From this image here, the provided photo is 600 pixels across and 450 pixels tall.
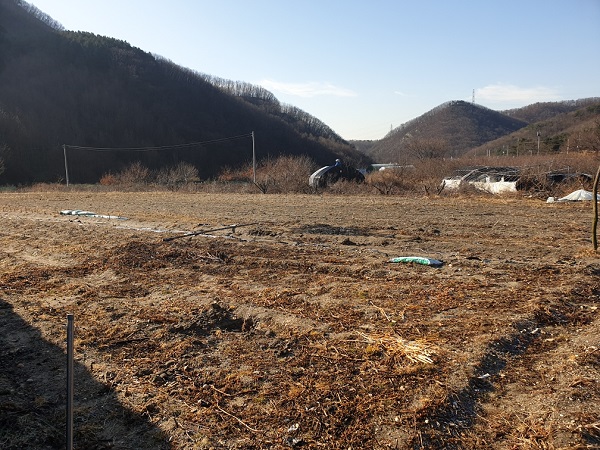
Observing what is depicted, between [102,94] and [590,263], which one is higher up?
[102,94]

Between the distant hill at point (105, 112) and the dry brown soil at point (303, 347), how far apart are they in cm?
6079

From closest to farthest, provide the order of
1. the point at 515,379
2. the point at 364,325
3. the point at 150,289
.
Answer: the point at 515,379, the point at 364,325, the point at 150,289

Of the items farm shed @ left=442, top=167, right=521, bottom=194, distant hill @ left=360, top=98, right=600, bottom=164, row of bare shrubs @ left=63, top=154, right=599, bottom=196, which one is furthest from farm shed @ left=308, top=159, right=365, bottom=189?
distant hill @ left=360, top=98, right=600, bottom=164

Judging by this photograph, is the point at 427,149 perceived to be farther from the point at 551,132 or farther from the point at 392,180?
the point at 551,132

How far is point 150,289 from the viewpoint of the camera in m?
6.02

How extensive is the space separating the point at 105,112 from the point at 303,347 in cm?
9013

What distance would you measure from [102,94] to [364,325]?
3730 inches

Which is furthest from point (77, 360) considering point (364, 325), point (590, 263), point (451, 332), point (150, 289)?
point (590, 263)

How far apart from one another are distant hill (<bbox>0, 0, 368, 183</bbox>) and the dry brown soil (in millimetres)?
60790

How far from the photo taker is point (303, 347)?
13.6 feet

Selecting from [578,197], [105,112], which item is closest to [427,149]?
[578,197]

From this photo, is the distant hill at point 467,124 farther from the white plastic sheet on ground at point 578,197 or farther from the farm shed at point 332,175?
the white plastic sheet on ground at point 578,197

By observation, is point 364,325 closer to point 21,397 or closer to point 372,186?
point 21,397

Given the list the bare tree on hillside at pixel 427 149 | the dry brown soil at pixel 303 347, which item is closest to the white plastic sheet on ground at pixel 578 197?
the dry brown soil at pixel 303 347
